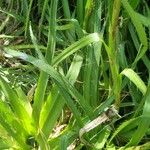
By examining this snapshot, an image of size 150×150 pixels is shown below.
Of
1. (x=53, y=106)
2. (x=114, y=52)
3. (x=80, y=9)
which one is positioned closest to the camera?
(x=114, y=52)

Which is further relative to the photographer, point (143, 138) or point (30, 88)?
point (30, 88)

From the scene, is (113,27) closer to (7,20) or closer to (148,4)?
(148,4)

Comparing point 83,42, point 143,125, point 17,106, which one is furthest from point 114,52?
point 17,106

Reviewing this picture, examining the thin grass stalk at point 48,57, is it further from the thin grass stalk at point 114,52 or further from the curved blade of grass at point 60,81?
the thin grass stalk at point 114,52

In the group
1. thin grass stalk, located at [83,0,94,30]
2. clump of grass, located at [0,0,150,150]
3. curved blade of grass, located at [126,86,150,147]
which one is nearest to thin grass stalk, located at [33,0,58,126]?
clump of grass, located at [0,0,150,150]

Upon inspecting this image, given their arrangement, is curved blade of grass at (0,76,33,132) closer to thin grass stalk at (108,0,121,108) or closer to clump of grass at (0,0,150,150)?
clump of grass at (0,0,150,150)

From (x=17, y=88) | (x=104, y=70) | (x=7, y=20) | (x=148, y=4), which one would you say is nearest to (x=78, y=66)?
(x=104, y=70)

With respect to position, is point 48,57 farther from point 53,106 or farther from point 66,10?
point 66,10

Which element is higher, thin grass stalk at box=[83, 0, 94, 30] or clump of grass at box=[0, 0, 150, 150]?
thin grass stalk at box=[83, 0, 94, 30]
